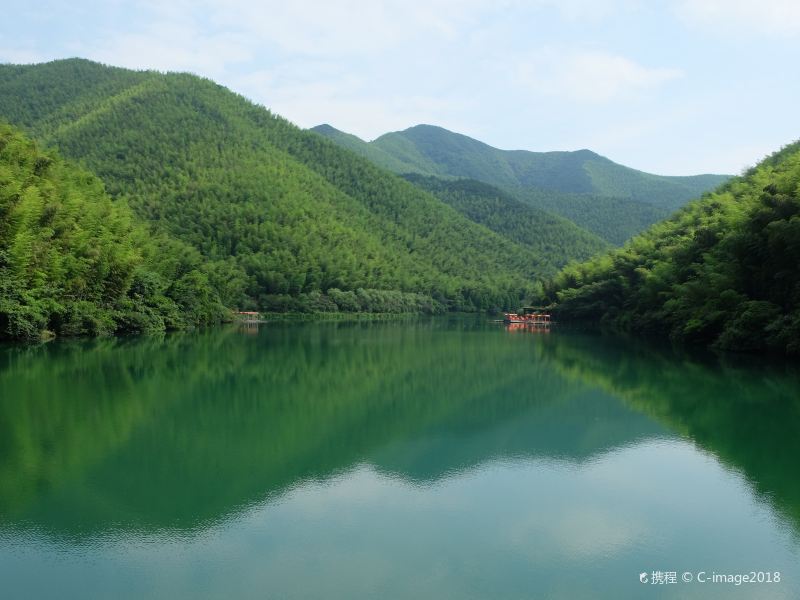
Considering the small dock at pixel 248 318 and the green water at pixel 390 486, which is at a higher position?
the green water at pixel 390 486

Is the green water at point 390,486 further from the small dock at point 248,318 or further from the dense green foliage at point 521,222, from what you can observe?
the dense green foliage at point 521,222

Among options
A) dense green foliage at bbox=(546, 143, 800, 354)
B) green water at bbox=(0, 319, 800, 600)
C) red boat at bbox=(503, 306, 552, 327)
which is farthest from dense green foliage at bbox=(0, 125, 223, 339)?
red boat at bbox=(503, 306, 552, 327)

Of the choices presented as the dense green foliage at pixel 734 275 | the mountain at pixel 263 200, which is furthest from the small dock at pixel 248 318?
the dense green foliage at pixel 734 275

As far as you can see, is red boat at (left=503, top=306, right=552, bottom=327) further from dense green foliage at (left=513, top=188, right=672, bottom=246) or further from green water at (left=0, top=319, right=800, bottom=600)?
dense green foliage at (left=513, top=188, right=672, bottom=246)

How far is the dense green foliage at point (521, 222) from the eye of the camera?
417ft

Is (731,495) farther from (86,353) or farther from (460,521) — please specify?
(86,353)

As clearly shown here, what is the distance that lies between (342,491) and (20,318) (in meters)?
23.3

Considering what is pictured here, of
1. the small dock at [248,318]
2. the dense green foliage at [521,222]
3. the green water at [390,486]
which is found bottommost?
the small dock at [248,318]

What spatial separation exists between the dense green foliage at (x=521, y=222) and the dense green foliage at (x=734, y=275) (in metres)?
74.1

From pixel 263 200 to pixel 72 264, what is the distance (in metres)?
53.2

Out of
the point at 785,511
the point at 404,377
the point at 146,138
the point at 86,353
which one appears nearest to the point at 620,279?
the point at 404,377

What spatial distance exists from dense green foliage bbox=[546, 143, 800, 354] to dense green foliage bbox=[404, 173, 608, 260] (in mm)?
74061

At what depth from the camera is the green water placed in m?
7.23

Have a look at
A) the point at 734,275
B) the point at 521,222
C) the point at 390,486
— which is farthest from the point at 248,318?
the point at 521,222
